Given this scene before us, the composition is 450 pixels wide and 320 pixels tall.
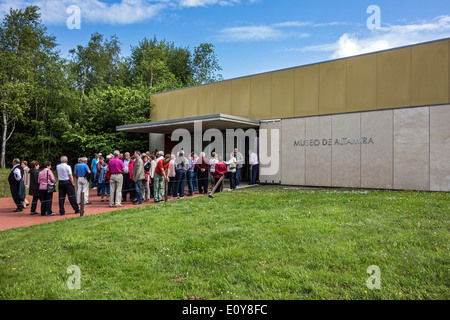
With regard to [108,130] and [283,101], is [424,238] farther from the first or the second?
[108,130]

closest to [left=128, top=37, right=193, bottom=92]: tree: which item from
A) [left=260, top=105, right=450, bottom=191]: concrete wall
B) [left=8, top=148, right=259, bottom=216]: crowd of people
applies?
[left=260, top=105, right=450, bottom=191]: concrete wall

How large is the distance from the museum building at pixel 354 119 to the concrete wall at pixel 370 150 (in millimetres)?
35

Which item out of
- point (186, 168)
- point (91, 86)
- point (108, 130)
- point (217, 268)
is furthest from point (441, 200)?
point (91, 86)

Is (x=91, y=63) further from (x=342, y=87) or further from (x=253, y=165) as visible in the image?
(x=342, y=87)

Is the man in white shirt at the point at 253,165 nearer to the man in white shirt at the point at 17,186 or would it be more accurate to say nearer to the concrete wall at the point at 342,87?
the concrete wall at the point at 342,87

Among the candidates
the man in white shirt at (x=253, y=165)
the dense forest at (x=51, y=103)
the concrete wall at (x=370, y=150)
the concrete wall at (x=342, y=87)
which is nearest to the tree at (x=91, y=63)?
the dense forest at (x=51, y=103)

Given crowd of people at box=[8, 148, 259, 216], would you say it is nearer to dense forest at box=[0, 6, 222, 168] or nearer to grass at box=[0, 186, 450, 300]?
grass at box=[0, 186, 450, 300]

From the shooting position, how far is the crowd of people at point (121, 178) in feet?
36.7

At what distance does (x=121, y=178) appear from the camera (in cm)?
1192

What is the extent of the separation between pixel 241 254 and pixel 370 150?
10.8 meters

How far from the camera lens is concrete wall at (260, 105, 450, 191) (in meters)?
13.0

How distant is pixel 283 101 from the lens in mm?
17250

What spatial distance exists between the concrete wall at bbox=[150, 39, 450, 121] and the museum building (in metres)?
0.04
